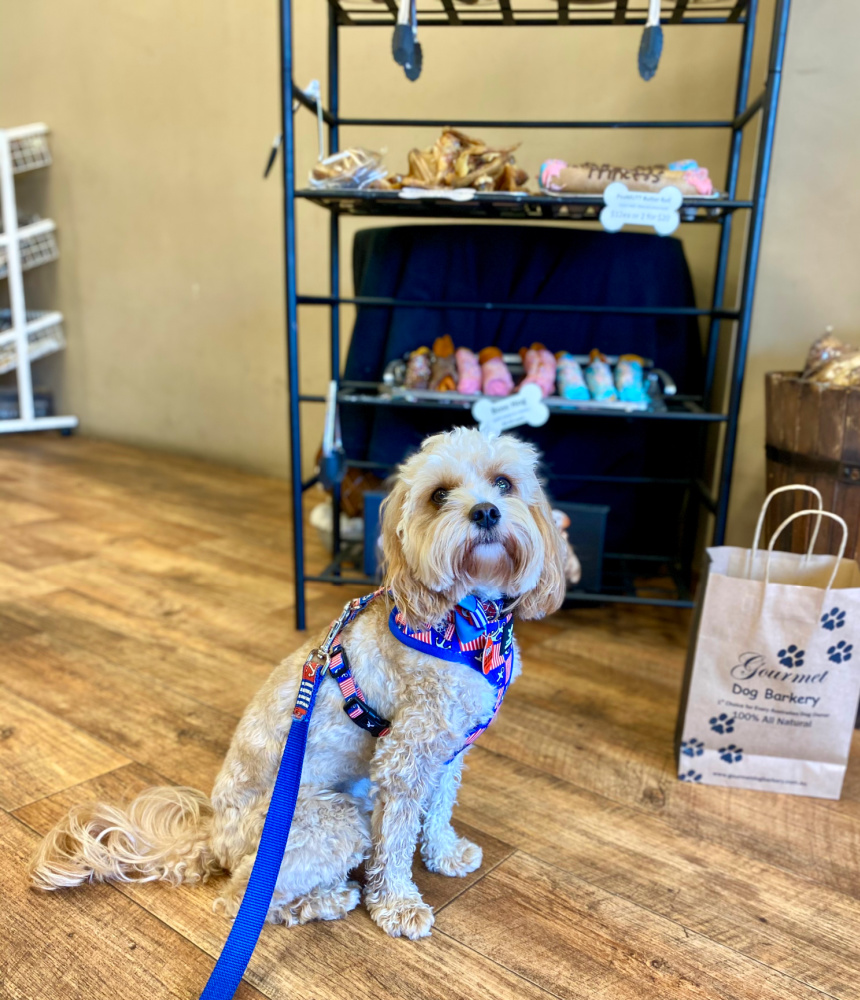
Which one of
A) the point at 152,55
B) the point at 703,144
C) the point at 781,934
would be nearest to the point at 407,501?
the point at 781,934

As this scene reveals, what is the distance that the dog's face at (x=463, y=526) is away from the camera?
97 cm

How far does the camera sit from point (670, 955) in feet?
3.46

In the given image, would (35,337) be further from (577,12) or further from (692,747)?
(692,747)

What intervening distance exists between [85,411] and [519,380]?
10.8 ft

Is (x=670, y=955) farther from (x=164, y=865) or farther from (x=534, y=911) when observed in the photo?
(x=164, y=865)

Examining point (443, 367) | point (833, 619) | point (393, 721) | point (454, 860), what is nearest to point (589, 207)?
point (443, 367)

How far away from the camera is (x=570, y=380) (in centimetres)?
195

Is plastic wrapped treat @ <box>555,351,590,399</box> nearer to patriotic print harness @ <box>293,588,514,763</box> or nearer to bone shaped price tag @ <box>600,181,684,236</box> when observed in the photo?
bone shaped price tag @ <box>600,181,684,236</box>

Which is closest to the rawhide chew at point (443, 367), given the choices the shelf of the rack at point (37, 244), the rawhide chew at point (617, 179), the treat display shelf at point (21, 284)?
the rawhide chew at point (617, 179)

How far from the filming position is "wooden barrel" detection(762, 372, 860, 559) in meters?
1.53

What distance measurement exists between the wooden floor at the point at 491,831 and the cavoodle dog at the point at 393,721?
6 cm

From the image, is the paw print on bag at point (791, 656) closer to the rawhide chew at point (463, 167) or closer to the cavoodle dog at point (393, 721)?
the cavoodle dog at point (393, 721)

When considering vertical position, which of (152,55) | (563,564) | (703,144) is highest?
(152,55)

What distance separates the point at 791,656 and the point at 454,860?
26.6 inches
